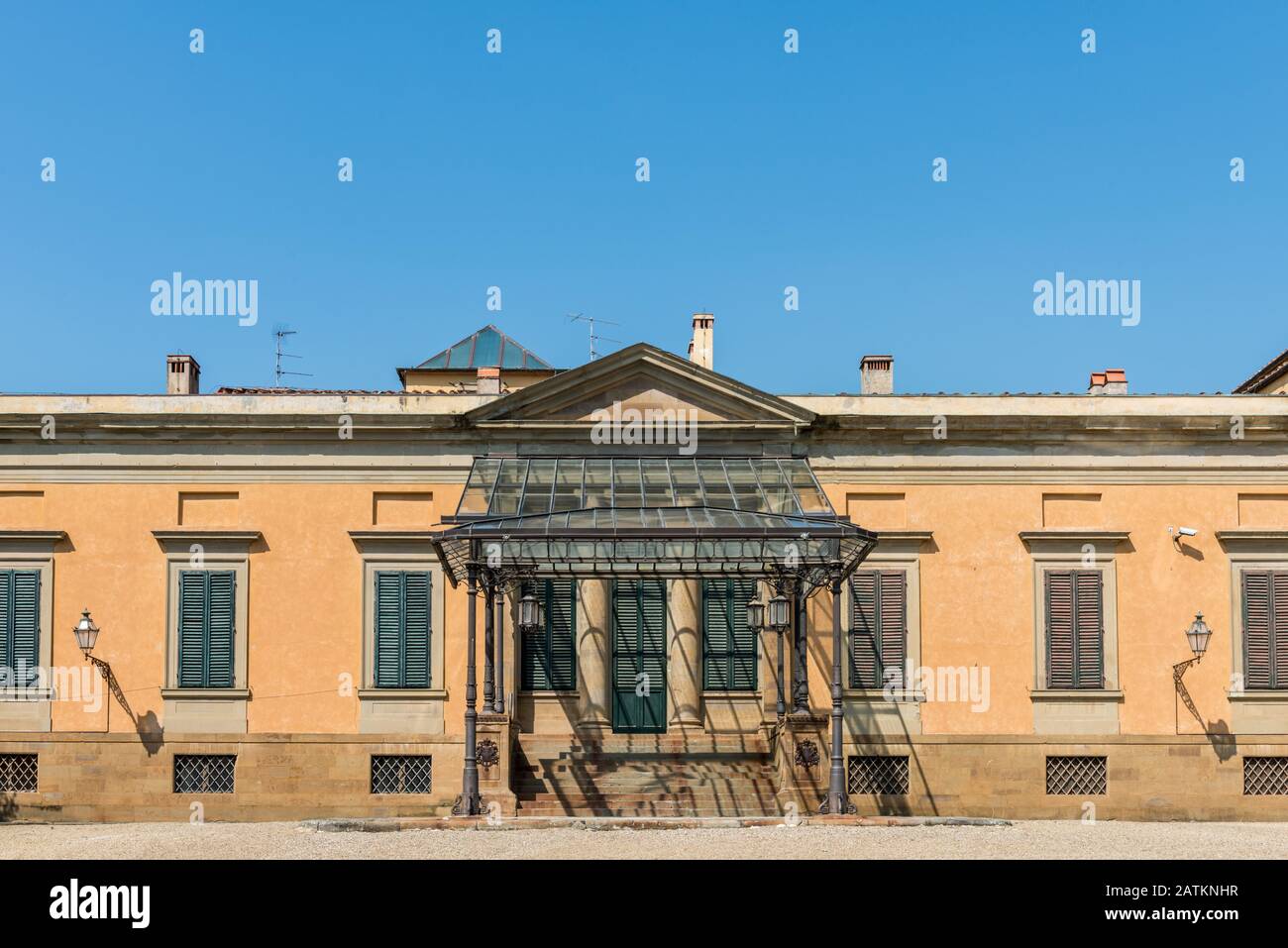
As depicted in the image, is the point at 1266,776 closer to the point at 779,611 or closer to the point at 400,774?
the point at 779,611

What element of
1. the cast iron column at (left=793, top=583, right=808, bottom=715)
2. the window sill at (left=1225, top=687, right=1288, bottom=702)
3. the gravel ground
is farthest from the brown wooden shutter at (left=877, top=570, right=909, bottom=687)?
the window sill at (left=1225, top=687, right=1288, bottom=702)

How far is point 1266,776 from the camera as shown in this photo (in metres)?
23.9

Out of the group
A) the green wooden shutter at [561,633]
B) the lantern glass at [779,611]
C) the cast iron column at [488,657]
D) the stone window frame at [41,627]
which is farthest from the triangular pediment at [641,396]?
the stone window frame at [41,627]

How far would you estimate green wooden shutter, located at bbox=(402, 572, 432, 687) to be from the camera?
78.4ft

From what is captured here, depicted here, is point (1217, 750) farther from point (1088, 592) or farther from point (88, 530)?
point (88, 530)

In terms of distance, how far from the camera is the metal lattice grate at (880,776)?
23.8 metres

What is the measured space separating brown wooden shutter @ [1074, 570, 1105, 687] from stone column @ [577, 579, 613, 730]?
7.22 metres

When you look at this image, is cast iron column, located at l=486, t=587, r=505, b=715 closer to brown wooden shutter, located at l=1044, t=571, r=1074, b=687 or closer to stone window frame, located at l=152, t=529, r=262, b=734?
stone window frame, located at l=152, t=529, r=262, b=734

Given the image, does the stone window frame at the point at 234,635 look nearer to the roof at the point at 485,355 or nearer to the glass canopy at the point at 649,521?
the glass canopy at the point at 649,521

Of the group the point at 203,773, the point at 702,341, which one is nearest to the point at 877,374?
the point at 702,341

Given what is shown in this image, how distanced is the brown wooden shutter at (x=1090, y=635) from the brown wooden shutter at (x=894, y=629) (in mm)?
2639

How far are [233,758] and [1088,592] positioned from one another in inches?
526
